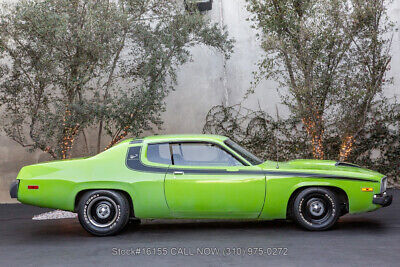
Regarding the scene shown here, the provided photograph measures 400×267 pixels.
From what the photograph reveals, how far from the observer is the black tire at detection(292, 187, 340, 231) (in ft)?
23.6

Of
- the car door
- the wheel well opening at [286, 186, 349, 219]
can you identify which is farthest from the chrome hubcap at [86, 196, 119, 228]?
the wheel well opening at [286, 186, 349, 219]

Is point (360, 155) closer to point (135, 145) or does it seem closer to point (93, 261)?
point (135, 145)

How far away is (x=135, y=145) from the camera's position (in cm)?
757

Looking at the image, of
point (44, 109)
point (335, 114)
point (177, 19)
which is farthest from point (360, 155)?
point (44, 109)

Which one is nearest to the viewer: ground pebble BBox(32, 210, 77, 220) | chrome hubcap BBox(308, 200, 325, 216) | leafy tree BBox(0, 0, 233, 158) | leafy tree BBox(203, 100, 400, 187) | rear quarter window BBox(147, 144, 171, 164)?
chrome hubcap BBox(308, 200, 325, 216)

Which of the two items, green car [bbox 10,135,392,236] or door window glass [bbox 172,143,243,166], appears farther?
door window glass [bbox 172,143,243,166]

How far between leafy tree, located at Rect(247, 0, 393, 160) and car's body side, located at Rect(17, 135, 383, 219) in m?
3.94

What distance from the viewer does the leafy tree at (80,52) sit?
10.3m

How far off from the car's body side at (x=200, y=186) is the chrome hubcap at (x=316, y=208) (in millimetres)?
275

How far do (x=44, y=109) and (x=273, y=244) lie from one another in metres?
6.57

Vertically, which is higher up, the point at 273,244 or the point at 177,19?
the point at 177,19

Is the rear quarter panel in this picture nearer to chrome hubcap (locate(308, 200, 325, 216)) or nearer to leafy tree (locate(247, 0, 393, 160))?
chrome hubcap (locate(308, 200, 325, 216))

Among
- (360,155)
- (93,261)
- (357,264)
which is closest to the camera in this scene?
(357,264)

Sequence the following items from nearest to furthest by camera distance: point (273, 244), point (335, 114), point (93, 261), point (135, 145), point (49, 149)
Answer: point (93, 261)
point (273, 244)
point (135, 145)
point (49, 149)
point (335, 114)
